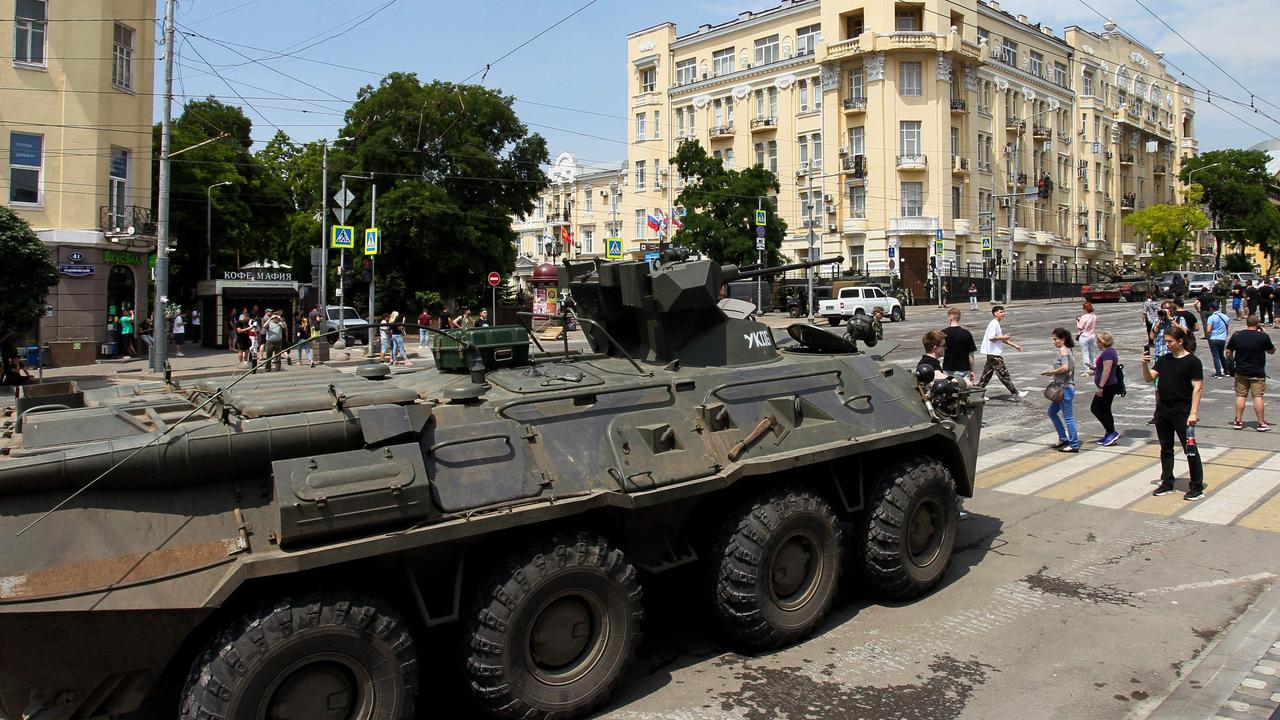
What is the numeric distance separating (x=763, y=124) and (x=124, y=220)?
38189 millimetres

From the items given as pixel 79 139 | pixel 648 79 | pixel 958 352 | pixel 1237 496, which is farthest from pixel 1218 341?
pixel 648 79

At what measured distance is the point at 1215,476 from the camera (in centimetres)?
1128

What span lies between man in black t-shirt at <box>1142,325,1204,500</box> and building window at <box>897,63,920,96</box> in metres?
46.3

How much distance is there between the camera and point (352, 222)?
144 ft

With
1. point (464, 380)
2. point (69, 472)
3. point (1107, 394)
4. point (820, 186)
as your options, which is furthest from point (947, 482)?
point (820, 186)

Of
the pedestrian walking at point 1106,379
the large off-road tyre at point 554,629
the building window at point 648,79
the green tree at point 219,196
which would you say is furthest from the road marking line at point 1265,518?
the building window at point 648,79

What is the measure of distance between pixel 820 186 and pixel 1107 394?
45.9 m

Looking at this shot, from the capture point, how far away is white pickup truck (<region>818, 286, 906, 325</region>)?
39.8 metres

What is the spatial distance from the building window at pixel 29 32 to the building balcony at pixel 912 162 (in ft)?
134

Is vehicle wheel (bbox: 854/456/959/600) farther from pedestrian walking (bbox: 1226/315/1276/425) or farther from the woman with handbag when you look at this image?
pedestrian walking (bbox: 1226/315/1276/425)

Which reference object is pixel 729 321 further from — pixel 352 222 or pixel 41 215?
pixel 352 222

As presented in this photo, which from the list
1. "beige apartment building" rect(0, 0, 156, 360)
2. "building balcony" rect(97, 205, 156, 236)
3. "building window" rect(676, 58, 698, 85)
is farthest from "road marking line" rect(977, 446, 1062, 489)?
"building window" rect(676, 58, 698, 85)

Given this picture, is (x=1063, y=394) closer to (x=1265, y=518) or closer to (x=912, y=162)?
(x=1265, y=518)

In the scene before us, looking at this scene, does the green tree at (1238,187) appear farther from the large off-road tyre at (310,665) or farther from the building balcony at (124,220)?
the large off-road tyre at (310,665)
